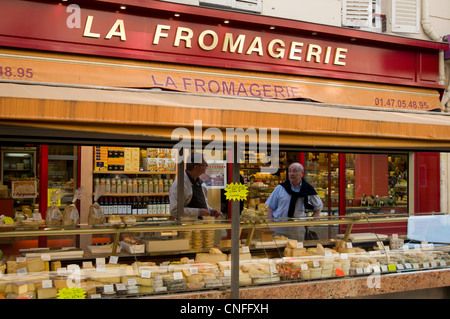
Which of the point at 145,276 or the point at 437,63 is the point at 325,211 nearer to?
the point at 437,63

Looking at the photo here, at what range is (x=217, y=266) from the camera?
4355mm

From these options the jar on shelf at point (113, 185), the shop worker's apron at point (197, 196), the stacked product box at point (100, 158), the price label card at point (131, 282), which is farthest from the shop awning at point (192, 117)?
the jar on shelf at point (113, 185)

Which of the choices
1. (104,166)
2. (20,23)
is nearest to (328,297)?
(104,166)

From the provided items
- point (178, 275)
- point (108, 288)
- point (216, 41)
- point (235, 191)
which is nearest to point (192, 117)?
point (235, 191)

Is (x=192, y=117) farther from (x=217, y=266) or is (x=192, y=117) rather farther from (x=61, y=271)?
(x=61, y=271)

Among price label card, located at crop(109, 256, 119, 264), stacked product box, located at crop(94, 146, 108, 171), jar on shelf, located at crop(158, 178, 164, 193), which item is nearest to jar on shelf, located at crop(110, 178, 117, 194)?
stacked product box, located at crop(94, 146, 108, 171)

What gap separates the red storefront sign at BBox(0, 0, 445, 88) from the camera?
6.84 m

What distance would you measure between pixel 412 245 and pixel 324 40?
4.93 m

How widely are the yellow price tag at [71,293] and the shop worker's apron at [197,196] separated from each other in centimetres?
302

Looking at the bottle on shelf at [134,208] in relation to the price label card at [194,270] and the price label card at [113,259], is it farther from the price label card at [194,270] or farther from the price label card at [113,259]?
the price label card at [194,270]

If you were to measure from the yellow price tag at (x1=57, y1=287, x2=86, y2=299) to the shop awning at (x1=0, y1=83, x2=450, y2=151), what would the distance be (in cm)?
130

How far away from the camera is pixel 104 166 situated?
26.8ft

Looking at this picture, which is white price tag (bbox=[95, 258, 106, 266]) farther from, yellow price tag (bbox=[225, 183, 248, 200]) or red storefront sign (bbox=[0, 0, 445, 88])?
red storefront sign (bbox=[0, 0, 445, 88])
